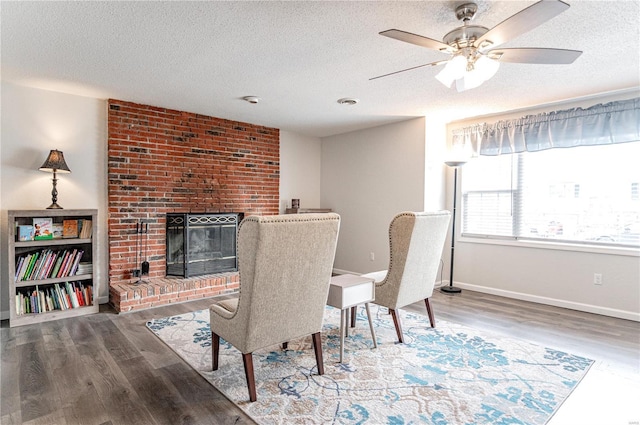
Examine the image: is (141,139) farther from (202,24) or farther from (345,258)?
(345,258)

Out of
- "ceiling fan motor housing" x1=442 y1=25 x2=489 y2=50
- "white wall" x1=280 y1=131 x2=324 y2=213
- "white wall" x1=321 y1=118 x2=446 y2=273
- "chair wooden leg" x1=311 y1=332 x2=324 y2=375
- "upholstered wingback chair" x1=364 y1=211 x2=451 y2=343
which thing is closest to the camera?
"ceiling fan motor housing" x1=442 y1=25 x2=489 y2=50

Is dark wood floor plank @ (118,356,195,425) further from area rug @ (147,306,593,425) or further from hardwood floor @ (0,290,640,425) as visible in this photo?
area rug @ (147,306,593,425)

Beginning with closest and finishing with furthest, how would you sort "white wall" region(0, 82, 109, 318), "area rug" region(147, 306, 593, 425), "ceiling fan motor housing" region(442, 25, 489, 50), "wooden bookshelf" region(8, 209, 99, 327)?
"area rug" region(147, 306, 593, 425) → "ceiling fan motor housing" region(442, 25, 489, 50) → "wooden bookshelf" region(8, 209, 99, 327) → "white wall" region(0, 82, 109, 318)

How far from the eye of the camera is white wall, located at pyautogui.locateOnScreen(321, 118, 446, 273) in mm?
4676

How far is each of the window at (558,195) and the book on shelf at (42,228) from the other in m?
4.85

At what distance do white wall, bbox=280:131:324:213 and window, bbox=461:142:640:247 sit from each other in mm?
2395

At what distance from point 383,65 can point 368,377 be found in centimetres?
237

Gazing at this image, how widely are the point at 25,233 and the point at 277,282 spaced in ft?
9.27

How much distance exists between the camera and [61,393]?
209cm

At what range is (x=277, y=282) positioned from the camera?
1.99 meters

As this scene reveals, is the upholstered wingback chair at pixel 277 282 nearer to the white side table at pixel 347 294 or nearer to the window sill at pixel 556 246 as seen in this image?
the white side table at pixel 347 294

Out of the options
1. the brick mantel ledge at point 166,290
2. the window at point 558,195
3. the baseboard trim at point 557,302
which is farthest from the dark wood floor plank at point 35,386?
the window at point 558,195

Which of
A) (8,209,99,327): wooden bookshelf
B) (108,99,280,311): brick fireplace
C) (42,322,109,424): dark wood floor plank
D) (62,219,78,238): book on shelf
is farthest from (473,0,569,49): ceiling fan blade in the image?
(62,219,78,238): book on shelf

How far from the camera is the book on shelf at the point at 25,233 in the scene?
3246 mm
